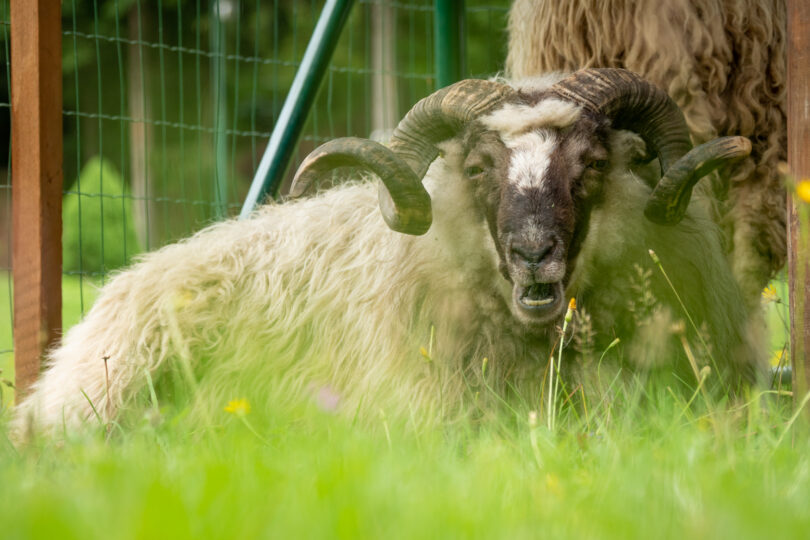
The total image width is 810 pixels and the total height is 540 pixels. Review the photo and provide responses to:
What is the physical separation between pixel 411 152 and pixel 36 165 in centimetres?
148

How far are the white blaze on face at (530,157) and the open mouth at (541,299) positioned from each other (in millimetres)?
309

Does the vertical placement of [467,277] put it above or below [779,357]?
above

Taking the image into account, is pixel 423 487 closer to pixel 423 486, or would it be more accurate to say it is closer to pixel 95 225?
pixel 423 486

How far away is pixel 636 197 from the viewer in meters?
3.23

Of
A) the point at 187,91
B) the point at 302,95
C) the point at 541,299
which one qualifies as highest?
the point at 187,91

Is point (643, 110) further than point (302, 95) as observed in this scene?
No

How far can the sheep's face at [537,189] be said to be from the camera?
2861 millimetres

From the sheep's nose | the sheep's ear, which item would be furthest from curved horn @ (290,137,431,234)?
the sheep's ear

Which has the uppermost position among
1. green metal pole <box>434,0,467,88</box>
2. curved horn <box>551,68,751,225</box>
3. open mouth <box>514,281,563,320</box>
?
green metal pole <box>434,0,467,88</box>

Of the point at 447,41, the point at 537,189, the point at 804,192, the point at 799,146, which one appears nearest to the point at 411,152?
the point at 537,189

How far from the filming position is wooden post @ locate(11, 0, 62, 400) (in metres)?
3.69

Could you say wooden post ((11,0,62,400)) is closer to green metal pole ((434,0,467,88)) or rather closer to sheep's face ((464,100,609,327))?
sheep's face ((464,100,609,327))

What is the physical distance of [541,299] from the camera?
2912 mm

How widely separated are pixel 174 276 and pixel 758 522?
2.97 meters
